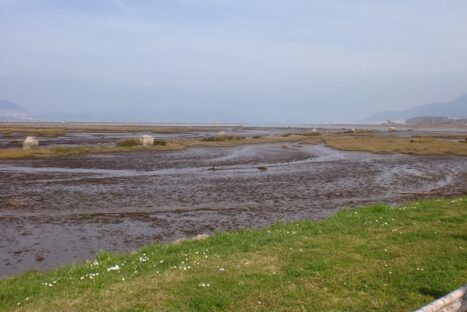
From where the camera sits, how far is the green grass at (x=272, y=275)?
9.63 meters

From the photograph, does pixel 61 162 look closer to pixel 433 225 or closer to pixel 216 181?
pixel 216 181

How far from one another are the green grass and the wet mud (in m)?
6.28

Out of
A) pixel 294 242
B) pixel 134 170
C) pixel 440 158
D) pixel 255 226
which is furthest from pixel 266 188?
pixel 440 158

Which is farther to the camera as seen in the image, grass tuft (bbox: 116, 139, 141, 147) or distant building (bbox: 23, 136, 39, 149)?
grass tuft (bbox: 116, 139, 141, 147)

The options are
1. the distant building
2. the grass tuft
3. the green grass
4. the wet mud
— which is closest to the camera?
the green grass

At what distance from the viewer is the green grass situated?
31.6 ft

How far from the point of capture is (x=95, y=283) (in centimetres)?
1101

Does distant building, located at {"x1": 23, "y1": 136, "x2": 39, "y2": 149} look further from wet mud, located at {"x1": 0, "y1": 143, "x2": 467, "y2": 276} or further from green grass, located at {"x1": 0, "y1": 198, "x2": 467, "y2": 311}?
green grass, located at {"x1": 0, "y1": 198, "x2": 467, "y2": 311}

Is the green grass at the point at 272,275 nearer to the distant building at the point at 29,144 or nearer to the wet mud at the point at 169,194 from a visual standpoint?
the wet mud at the point at 169,194

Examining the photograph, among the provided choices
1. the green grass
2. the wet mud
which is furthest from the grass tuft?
the green grass

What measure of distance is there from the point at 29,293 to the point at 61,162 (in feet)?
149

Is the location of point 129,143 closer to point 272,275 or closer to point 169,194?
point 169,194

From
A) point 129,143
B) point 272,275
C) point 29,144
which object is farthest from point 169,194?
Answer: point 129,143

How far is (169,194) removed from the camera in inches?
1302
